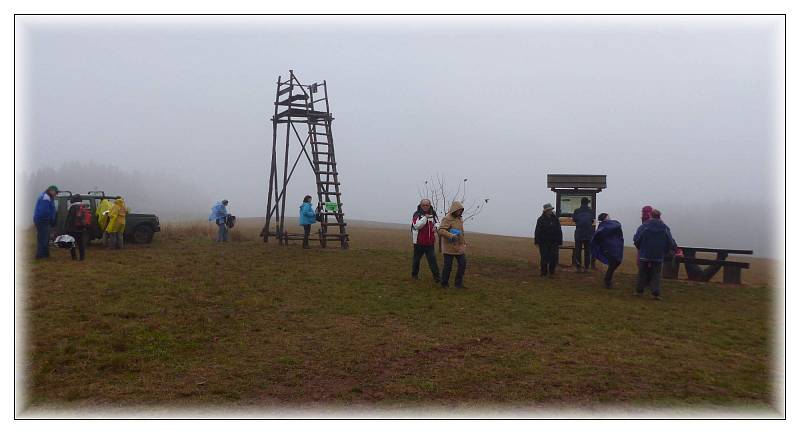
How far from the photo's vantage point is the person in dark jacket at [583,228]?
13219mm

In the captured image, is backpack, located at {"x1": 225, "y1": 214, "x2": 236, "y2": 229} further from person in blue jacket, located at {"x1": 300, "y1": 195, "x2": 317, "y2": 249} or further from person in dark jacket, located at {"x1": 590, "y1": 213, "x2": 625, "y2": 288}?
person in dark jacket, located at {"x1": 590, "y1": 213, "x2": 625, "y2": 288}

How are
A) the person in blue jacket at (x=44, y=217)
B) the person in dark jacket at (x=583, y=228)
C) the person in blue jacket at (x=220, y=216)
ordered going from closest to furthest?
the person in blue jacket at (x=44, y=217) → the person in dark jacket at (x=583, y=228) → the person in blue jacket at (x=220, y=216)

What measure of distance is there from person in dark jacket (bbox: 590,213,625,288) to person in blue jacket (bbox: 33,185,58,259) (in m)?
11.4

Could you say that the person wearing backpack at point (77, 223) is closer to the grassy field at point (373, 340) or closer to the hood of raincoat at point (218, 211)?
the grassy field at point (373, 340)

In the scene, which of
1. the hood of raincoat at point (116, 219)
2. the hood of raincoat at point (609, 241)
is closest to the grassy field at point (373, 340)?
the hood of raincoat at point (609, 241)

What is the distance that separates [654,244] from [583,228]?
3.15 m

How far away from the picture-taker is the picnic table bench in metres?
12.1

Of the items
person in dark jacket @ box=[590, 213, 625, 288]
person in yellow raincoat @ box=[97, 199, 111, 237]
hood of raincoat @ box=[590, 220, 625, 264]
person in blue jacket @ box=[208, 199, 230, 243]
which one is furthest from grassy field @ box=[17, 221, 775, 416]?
person in blue jacket @ box=[208, 199, 230, 243]

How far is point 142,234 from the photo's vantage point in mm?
16469

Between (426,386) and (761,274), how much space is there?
13433 mm

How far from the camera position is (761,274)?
48.1 ft

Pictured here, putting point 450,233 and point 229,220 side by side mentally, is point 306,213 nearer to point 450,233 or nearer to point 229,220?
point 229,220

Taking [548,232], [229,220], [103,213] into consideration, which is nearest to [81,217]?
[103,213]

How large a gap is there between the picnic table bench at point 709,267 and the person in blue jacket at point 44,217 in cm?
1350
